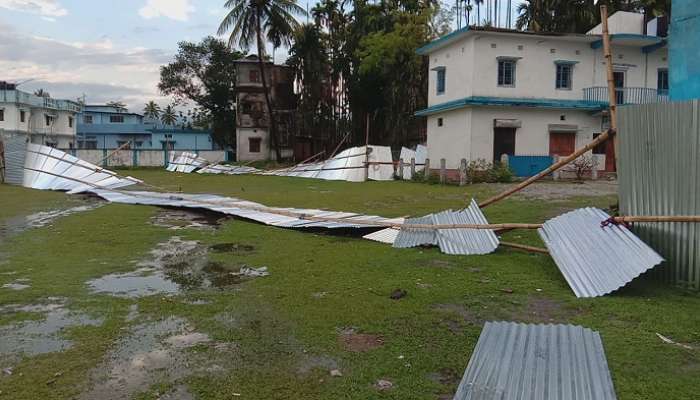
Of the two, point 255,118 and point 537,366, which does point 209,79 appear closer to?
point 255,118

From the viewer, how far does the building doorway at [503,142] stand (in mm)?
24906

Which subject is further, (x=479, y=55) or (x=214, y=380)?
(x=479, y=55)

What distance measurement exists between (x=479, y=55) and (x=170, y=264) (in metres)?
20.3

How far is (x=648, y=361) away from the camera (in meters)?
3.72

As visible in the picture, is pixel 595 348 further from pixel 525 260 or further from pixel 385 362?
pixel 525 260

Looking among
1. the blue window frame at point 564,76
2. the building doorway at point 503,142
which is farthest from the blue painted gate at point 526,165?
the blue window frame at point 564,76

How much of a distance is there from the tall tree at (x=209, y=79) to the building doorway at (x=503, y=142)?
2887cm

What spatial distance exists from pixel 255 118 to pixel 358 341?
40239 millimetres

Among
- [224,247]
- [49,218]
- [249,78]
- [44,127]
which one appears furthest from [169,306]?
[44,127]

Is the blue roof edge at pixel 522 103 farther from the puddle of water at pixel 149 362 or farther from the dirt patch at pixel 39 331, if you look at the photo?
the puddle of water at pixel 149 362

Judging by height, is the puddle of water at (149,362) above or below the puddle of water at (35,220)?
below

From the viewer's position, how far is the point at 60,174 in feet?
62.3

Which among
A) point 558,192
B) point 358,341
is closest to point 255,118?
point 558,192

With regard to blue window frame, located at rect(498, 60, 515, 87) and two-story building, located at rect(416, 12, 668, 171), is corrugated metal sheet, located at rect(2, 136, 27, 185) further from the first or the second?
blue window frame, located at rect(498, 60, 515, 87)
